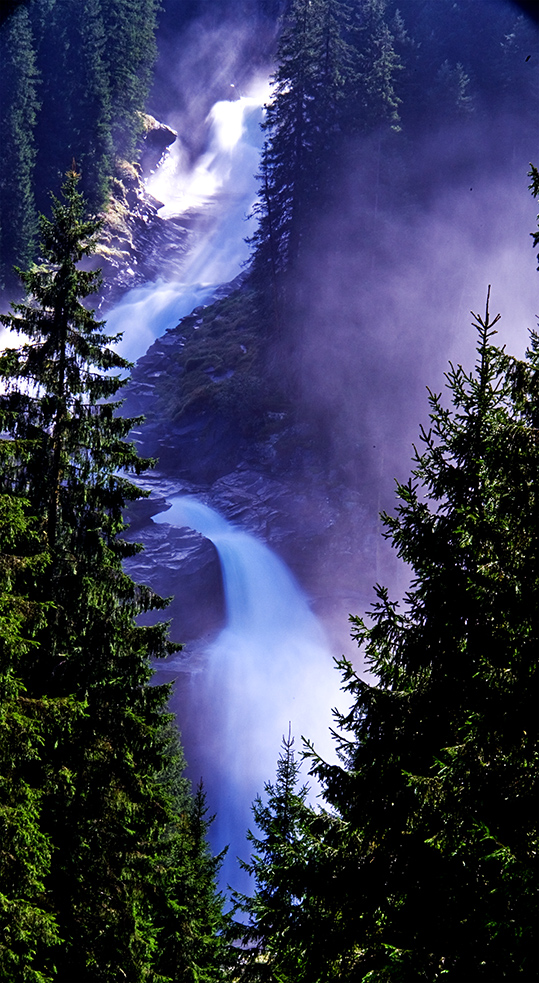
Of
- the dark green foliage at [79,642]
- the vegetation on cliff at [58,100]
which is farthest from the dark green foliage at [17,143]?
the dark green foliage at [79,642]

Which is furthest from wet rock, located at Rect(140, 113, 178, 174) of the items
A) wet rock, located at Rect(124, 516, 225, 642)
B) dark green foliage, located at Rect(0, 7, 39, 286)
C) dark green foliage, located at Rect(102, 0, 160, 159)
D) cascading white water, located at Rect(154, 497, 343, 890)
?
wet rock, located at Rect(124, 516, 225, 642)

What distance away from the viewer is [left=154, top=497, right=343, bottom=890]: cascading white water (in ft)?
109

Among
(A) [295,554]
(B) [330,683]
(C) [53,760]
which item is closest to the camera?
(C) [53,760]

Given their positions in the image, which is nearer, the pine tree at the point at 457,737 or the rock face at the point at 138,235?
the pine tree at the point at 457,737

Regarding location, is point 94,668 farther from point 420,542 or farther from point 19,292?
point 19,292

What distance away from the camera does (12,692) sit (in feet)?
18.8

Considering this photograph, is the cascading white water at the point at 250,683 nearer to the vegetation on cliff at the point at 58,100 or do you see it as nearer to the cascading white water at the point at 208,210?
the cascading white water at the point at 208,210

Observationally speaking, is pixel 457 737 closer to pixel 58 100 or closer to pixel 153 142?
pixel 58 100

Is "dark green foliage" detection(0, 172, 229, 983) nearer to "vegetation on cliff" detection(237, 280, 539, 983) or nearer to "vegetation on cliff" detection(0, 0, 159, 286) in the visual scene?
"vegetation on cliff" detection(237, 280, 539, 983)

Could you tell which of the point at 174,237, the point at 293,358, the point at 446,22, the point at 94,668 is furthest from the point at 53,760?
the point at 174,237

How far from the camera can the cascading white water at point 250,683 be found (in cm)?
3322

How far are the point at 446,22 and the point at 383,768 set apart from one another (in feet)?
199

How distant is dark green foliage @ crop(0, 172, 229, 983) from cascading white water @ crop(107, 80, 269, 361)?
51.5 meters

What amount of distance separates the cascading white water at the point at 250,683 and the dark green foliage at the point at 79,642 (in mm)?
26443
